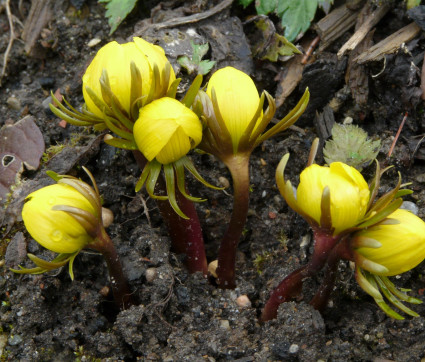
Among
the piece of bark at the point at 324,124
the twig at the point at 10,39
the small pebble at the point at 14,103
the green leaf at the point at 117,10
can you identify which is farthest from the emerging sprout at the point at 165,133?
the twig at the point at 10,39

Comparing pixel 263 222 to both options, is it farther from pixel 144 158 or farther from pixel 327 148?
pixel 144 158

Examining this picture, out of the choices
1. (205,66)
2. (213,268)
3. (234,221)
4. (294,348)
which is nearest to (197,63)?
(205,66)

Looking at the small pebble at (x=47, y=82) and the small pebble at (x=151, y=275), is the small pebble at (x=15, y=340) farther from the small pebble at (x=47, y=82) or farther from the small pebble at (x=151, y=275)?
the small pebble at (x=47, y=82)

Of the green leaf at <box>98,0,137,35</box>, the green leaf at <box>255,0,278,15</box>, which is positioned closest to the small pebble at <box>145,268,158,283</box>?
the green leaf at <box>98,0,137,35</box>

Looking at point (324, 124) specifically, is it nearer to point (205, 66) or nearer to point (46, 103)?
point (205, 66)

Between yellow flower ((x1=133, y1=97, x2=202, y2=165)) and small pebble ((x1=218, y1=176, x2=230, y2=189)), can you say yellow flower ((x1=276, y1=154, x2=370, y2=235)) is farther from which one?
small pebble ((x1=218, y1=176, x2=230, y2=189))

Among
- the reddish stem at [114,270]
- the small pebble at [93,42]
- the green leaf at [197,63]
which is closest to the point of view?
the reddish stem at [114,270]
